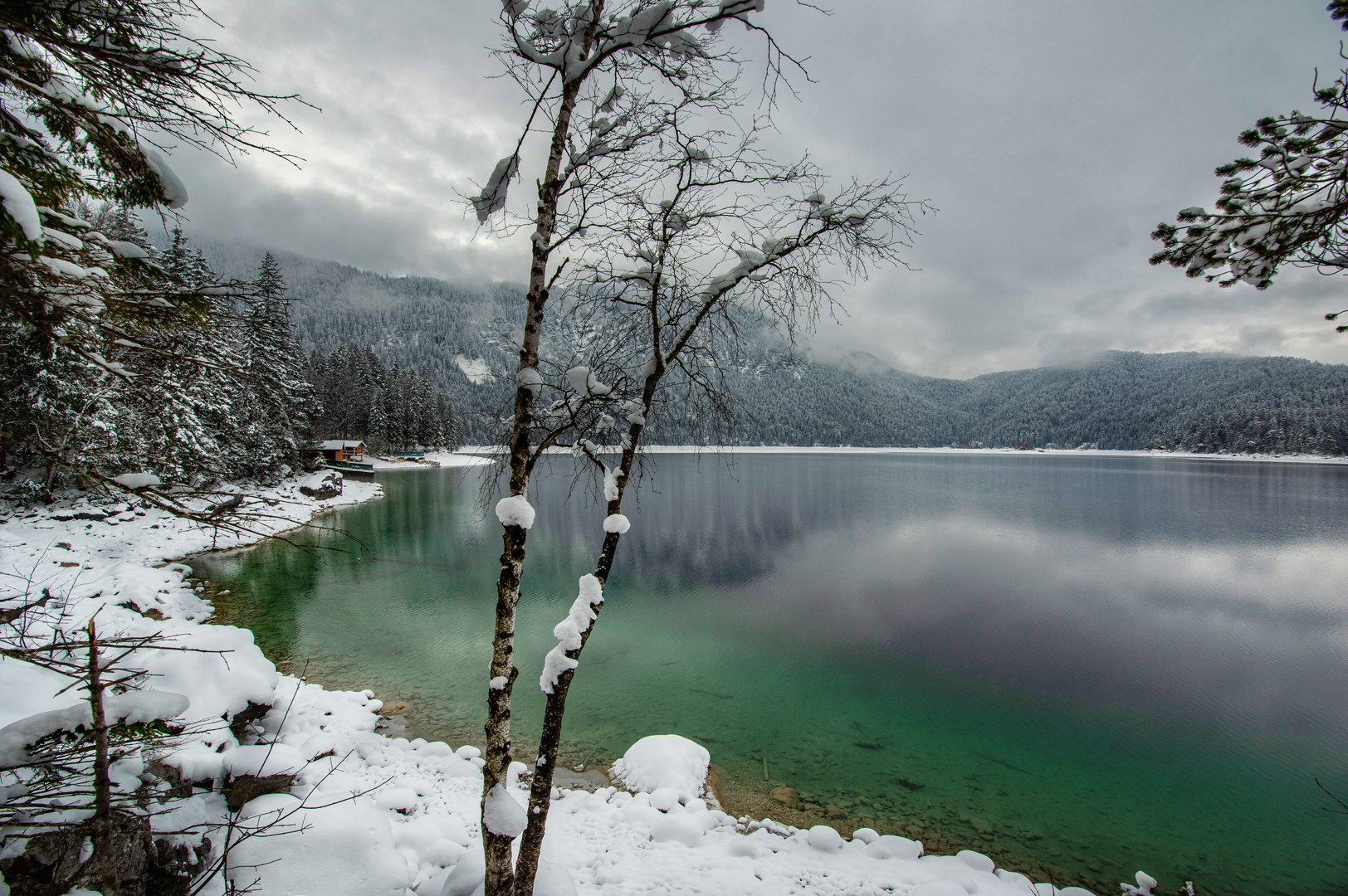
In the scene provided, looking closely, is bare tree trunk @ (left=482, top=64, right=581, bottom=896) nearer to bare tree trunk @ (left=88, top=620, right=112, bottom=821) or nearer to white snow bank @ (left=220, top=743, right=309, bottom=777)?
bare tree trunk @ (left=88, top=620, right=112, bottom=821)

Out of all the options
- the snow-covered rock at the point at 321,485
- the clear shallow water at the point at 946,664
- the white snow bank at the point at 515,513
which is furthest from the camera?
the snow-covered rock at the point at 321,485

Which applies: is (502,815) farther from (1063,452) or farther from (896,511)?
A: (1063,452)

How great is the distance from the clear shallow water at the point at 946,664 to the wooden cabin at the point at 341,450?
22338 mm

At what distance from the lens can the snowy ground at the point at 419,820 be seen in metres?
3.86

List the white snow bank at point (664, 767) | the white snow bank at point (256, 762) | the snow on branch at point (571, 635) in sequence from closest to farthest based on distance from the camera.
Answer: the snow on branch at point (571, 635) < the white snow bank at point (256, 762) < the white snow bank at point (664, 767)

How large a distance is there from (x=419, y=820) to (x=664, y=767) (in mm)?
3279

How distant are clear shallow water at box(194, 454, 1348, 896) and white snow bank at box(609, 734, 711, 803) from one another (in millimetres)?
745

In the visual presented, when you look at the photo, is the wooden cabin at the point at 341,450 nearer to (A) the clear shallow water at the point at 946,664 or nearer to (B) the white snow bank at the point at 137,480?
(A) the clear shallow water at the point at 946,664

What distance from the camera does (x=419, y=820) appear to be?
5.26 m

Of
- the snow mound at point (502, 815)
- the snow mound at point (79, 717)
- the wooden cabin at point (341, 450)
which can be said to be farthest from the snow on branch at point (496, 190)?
the wooden cabin at point (341, 450)

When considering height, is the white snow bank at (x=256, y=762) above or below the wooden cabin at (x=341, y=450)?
below

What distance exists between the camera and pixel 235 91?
2.32 meters

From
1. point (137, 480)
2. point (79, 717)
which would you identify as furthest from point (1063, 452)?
point (79, 717)

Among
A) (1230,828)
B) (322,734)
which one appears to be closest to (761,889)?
(322,734)
